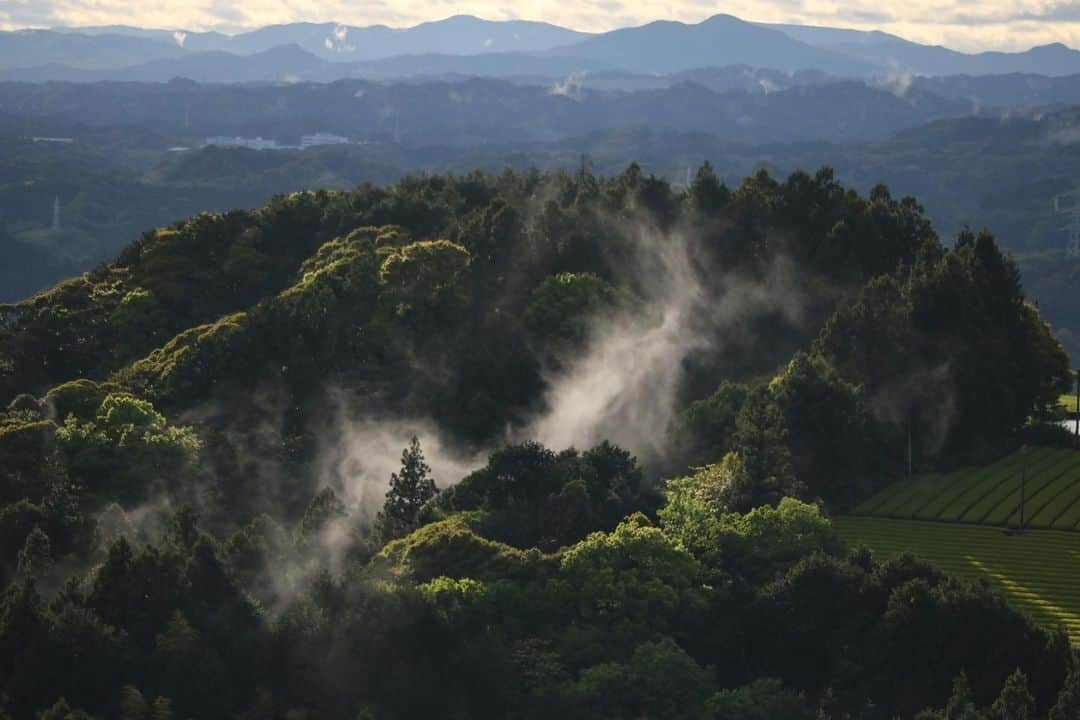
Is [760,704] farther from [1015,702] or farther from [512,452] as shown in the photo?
[512,452]

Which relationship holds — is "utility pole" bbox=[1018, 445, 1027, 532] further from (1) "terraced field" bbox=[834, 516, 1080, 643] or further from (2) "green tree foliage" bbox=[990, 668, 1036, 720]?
(2) "green tree foliage" bbox=[990, 668, 1036, 720]

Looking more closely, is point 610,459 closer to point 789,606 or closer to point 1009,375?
point 789,606

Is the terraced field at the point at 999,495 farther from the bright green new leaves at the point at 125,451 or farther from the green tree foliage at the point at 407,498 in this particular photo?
the bright green new leaves at the point at 125,451

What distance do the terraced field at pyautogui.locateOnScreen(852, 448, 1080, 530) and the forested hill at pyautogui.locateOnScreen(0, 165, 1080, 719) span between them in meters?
1.37

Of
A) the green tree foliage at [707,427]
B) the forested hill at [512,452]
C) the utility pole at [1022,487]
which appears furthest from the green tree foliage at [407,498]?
the utility pole at [1022,487]

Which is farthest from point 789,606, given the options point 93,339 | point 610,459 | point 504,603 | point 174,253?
point 174,253

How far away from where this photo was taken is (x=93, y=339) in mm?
67625

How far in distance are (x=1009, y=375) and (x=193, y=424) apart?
1231 inches

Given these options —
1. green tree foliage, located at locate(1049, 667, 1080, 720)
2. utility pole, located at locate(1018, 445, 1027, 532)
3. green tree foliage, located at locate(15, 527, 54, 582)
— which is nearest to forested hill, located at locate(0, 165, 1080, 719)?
green tree foliage, located at locate(15, 527, 54, 582)

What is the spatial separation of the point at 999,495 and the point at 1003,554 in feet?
22.3

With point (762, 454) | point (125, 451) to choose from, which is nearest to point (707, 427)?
point (762, 454)

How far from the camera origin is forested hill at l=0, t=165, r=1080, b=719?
33125mm

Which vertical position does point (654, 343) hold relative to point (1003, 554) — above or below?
above

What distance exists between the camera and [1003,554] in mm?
46250
